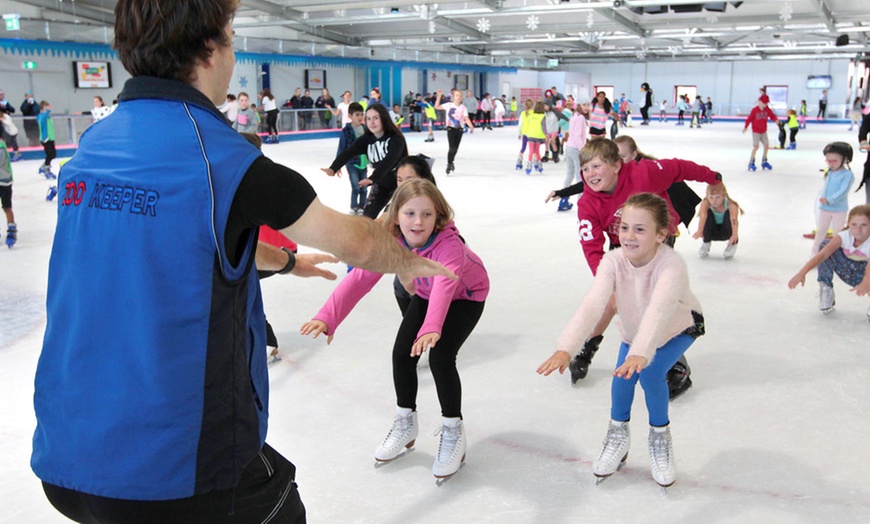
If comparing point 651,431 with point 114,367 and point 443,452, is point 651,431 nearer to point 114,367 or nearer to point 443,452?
point 443,452

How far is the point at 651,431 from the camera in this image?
7.88ft

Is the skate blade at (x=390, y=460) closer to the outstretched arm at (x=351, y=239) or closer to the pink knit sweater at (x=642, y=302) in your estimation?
the pink knit sweater at (x=642, y=302)

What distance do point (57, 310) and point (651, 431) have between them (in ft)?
6.35

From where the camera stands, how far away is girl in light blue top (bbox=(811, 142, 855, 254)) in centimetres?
502

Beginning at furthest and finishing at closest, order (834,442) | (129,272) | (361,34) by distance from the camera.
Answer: (361,34) → (834,442) → (129,272)

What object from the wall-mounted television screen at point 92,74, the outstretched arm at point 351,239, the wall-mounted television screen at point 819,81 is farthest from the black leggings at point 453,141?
the wall-mounted television screen at point 819,81

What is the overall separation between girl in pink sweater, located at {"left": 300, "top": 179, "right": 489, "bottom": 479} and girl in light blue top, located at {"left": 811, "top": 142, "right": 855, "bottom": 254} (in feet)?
12.0

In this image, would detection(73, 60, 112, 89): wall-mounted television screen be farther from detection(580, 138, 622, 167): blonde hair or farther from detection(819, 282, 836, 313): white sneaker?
detection(819, 282, 836, 313): white sneaker

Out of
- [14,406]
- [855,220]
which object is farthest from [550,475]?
[855,220]

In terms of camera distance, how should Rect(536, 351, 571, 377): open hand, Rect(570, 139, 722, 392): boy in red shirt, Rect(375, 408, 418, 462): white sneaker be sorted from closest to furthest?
Rect(536, 351, 571, 377): open hand
Rect(375, 408, 418, 462): white sneaker
Rect(570, 139, 722, 392): boy in red shirt

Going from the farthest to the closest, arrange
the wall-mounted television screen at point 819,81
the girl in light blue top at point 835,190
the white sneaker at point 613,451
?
the wall-mounted television screen at point 819,81 → the girl in light blue top at point 835,190 → the white sneaker at point 613,451

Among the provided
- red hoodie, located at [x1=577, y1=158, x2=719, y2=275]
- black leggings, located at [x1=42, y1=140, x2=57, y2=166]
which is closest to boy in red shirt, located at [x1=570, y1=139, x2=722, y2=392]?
red hoodie, located at [x1=577, y1=158, x2=719, y2=275]

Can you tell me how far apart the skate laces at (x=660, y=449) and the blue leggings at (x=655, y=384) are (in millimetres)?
41

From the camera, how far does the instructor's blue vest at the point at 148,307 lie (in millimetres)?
941
